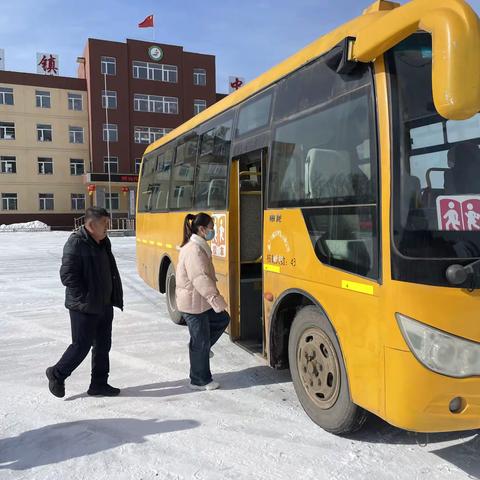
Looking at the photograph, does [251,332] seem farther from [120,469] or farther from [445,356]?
[445,356]

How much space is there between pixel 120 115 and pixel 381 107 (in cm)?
4454

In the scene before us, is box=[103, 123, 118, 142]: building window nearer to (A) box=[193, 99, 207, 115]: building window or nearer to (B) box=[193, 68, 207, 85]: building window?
(A) box=[193, 99, 207, 115]: building window

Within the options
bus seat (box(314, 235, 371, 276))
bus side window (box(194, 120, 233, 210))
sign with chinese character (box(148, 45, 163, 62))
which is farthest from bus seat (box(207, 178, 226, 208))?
sign with chinese character (box(148, 45, 163, 62))

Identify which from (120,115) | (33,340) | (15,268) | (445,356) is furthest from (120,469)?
(120,115)

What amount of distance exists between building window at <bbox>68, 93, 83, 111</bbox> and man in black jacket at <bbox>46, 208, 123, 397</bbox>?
44603 millimetres

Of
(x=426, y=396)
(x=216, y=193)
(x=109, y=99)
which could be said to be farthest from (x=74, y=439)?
(x=109, y=99)

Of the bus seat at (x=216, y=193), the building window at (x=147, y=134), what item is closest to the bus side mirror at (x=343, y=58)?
the bus seat at (x=216, y=193)

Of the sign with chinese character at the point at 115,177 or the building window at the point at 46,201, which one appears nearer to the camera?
the sign with chinese character at the point at 115,177

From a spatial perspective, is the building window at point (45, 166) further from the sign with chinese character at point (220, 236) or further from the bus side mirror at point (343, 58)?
the bus side mirror at point (343, 58)

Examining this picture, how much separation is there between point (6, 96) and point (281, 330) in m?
46.3

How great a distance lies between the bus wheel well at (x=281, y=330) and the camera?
170 inches

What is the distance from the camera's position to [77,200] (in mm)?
45562

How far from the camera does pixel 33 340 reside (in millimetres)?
6488

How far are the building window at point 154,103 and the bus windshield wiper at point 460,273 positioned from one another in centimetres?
4562
